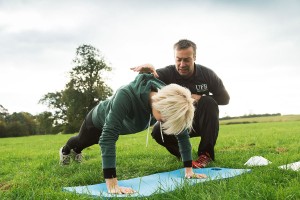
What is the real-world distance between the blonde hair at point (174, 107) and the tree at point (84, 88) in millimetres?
42699

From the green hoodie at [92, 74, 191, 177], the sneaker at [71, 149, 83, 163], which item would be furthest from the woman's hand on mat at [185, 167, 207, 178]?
the sneaker at [71, 149, 83, 163]

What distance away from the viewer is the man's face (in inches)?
229

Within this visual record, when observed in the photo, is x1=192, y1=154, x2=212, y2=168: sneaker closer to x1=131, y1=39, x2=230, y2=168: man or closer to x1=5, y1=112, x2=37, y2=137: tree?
x1=131, y1=39, x2=230, y2=168: man

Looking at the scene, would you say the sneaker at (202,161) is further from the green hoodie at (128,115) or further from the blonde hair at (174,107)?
the blonde hair at (174,107)

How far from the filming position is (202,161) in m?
5.59

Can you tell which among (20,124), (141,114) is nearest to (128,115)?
(141,114)

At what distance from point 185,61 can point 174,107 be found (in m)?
2.18

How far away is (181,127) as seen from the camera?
394cm

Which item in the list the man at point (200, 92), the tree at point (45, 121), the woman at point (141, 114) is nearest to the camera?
the woman at point (141, 114)

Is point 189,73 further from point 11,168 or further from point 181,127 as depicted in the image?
point 11,168

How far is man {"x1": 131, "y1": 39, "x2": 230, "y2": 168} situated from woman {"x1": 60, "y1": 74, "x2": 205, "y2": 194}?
1.08 meters

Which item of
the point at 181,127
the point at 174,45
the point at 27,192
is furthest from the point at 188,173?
the point at 174,45

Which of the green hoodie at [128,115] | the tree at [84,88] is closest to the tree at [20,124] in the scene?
the tree at [84,88]

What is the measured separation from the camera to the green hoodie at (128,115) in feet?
13.8
